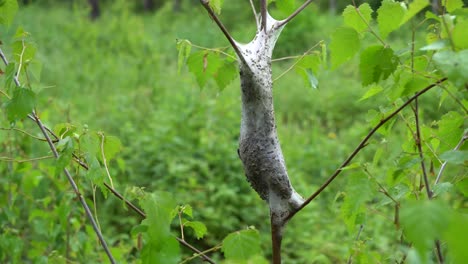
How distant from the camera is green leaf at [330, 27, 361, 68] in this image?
929 millimetres

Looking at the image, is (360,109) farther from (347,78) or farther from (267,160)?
(267,160)

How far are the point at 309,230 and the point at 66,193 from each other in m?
2.11

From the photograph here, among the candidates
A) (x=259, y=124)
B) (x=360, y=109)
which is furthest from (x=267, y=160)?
(x=360, y=109)

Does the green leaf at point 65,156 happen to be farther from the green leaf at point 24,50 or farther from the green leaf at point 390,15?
the green leaf at point 390,15

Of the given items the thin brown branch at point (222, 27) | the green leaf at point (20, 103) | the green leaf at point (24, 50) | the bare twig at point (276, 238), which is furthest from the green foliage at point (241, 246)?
the green leaf at point (24, 50)

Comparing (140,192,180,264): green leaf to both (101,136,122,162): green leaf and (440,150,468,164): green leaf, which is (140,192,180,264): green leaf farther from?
(440,150,468,164): green leaf

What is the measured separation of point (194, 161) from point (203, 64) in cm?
268

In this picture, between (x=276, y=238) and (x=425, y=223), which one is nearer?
(x=425, y=223)

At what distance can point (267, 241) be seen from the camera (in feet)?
11.1

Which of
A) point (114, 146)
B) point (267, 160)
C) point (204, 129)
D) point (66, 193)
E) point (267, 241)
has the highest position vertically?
point (114, 146)

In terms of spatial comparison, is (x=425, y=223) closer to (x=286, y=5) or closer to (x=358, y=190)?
(x=358, y=190)

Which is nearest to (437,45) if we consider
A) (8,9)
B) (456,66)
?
(456,66)

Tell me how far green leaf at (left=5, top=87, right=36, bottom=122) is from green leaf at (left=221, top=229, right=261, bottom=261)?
1.37 feet

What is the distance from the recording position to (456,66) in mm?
669
